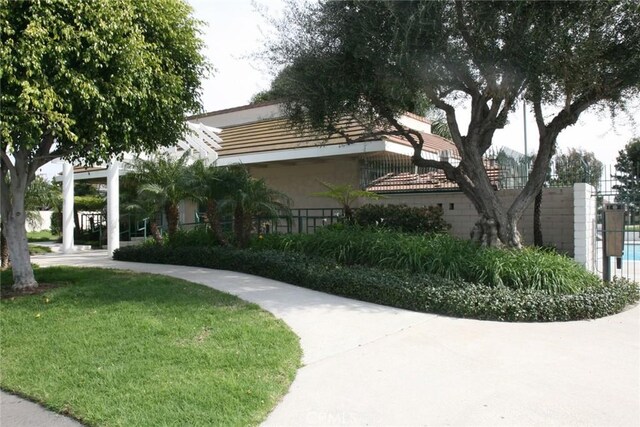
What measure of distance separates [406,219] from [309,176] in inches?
205

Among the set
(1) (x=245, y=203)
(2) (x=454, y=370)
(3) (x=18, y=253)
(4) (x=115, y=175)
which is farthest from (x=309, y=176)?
(2) (x=454, y=370)

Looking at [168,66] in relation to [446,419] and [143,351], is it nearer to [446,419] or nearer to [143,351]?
[143,351]

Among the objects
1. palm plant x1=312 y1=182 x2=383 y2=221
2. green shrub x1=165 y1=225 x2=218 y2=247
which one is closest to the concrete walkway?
palm plant x1=312 y1=182 x2=383 y2=221

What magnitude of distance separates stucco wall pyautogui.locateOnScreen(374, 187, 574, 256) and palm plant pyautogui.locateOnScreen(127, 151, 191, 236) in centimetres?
669

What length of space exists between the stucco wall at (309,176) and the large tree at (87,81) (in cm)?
638

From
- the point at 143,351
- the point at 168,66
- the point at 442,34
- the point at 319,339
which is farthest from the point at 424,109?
the point at 143,351

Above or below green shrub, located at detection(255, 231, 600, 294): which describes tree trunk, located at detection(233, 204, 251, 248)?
above

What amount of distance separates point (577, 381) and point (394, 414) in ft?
6.43

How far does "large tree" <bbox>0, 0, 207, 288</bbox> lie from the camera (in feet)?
21.3

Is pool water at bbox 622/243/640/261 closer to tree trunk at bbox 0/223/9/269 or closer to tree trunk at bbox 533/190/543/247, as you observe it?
tree trunk at bbox 533/190/543/247

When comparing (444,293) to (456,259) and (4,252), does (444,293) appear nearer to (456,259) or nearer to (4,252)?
(456,259)

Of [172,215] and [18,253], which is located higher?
[172,215]

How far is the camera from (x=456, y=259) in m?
8.47

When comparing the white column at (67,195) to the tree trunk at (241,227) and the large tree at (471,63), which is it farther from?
the large tree at (471,63)
